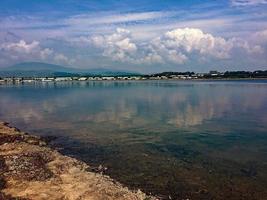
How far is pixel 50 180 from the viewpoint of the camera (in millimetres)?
25203

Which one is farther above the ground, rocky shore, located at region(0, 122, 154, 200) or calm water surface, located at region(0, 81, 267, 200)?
rocky shore, located at region(0, 122, 154, 200)

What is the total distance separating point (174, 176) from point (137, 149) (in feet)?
32.8

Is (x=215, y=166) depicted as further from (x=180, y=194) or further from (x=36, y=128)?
(x=36, y=128)

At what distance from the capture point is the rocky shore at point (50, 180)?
22625 millimetres

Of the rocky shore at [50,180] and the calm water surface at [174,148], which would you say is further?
the calm water surface at [174,148]

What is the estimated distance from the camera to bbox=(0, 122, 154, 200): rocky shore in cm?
2262

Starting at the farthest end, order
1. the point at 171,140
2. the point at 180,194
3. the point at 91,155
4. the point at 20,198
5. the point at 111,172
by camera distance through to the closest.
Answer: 1. the point at 171,140
2. the point at 91,155
3. the point at 111,172
4. the point at 180,194
5. the point at 20,198

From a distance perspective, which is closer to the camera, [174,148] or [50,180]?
[50,180]

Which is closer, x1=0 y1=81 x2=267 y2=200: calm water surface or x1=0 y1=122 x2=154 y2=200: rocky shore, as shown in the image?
x1=0 y1=122 x2=154 y2=200: rocky shore

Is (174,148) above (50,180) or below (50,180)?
below

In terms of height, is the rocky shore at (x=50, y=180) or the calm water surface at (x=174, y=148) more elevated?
the rocky shore at (x=50, y=180)

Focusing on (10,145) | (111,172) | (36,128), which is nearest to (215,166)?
(111,172)

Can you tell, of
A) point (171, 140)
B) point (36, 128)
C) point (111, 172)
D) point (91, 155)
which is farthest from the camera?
point (36, 128)

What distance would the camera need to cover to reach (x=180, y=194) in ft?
80.5
